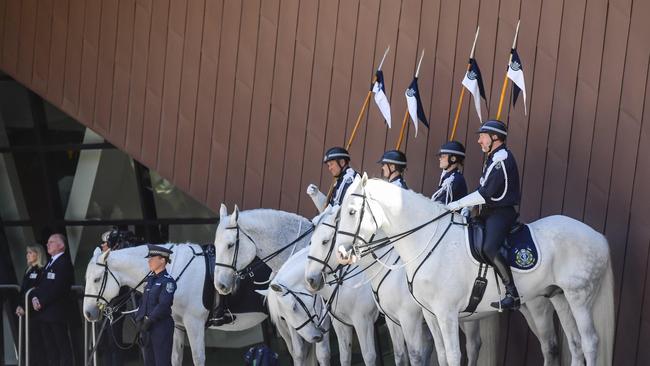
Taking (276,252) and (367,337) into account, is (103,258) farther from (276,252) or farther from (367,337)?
(367,337)

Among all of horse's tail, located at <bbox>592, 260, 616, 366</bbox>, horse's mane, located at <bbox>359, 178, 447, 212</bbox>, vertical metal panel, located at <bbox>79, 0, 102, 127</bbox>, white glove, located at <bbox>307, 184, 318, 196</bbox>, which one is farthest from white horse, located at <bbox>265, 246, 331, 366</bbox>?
vertical metal panel, located at <bbox>79, 0, 102, 127</bbox>

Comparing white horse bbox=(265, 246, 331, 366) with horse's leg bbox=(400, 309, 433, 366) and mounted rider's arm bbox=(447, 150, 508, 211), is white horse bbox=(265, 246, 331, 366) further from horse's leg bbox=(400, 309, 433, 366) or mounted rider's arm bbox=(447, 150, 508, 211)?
mounted rider's arm bbox=(447, 150, 508, 211)

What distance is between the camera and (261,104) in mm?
12758

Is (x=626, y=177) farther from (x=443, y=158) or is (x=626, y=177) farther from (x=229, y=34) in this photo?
(x=229, y=34)

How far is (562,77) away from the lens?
10.5 m

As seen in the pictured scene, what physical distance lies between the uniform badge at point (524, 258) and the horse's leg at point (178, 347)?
367cm

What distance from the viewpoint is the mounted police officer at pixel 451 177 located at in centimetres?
992

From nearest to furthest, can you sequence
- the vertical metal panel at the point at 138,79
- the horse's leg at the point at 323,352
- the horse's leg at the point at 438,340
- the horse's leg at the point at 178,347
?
the horse's leg at the point at 438,340, the horse's leg at the point at 323,352, the horse's leg at the point at 178,347, the vertical metal panel at the point at 138,79

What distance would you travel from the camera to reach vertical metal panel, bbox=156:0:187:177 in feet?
43.8

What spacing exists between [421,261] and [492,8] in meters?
3.10

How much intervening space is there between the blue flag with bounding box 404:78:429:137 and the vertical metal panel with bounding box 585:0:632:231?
5.00 ft

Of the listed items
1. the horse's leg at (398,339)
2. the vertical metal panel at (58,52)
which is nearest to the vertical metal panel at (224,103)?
the vertical metal panel at (58,52)

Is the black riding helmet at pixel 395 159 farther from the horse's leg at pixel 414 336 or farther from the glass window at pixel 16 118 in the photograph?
the glass window at pixel 16 118

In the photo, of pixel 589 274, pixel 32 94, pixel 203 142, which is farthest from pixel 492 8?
pixel 32 94
